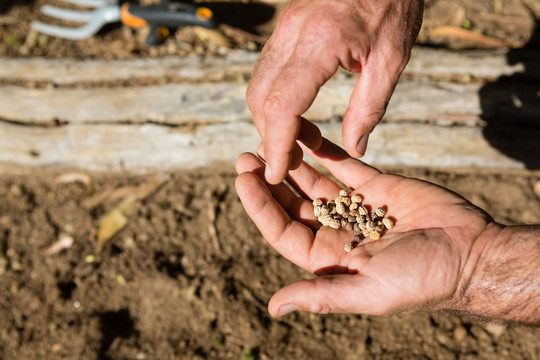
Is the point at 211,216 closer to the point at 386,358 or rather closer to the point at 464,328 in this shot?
the point at 386,358

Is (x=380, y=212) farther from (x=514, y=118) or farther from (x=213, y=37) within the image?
(x=213, y=37)

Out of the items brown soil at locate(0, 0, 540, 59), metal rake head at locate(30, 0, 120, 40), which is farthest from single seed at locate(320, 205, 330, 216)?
metal rake head at locate(30, 0, 120, 40)

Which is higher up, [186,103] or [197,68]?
[197,68]

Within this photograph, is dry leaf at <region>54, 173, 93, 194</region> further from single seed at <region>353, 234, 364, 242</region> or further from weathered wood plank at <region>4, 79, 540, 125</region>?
single seed at <region>353, 234, 364, 242</region>

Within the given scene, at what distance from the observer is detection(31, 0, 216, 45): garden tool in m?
4.08

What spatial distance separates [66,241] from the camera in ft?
12.1

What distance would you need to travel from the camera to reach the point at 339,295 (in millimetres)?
2000

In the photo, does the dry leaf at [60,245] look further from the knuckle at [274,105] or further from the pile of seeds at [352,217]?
the knuckle at [274,105]

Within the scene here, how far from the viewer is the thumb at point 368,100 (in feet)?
7.18

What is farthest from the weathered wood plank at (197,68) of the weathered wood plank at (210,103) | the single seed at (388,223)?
the single seed at (388,223)

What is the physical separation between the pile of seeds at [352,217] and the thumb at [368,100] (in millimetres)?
450

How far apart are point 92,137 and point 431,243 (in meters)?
2.70

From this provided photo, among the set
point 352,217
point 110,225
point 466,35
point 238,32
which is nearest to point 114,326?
point 110,225

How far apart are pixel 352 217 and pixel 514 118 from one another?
1.77m
